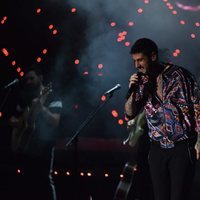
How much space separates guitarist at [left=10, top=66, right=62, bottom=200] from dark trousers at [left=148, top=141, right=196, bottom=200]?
129 cm

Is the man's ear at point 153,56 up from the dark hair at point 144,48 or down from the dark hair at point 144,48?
down

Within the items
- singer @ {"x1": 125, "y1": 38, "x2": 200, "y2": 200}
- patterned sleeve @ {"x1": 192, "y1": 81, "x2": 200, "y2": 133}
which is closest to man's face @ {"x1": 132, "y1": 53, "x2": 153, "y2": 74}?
singer @ {"x1": 125, "y1": 38, "x2": 200, "y2": 200}

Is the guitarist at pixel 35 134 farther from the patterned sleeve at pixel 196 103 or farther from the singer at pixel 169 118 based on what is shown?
the patterned sleeve at pixel 196 103

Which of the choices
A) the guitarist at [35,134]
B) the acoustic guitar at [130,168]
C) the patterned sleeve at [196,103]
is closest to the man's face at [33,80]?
the guitarist at [35,134]

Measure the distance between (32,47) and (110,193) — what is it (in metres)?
2.74

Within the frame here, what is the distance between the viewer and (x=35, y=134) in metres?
5.38

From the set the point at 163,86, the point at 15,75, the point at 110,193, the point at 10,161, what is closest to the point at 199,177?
the point at 110,193

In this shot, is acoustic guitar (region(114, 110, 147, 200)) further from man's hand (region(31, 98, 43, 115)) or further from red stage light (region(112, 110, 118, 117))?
red stage light (region(112, 110, 118, 117))

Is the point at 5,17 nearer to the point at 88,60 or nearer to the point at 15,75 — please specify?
the point at 15,75

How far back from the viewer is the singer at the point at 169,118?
3.25m

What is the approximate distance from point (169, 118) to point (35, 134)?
8.15ft

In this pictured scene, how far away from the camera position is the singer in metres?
3.25

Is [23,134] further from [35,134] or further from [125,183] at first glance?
[125,183]

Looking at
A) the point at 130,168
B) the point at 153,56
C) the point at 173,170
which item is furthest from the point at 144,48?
the point at 130,168
